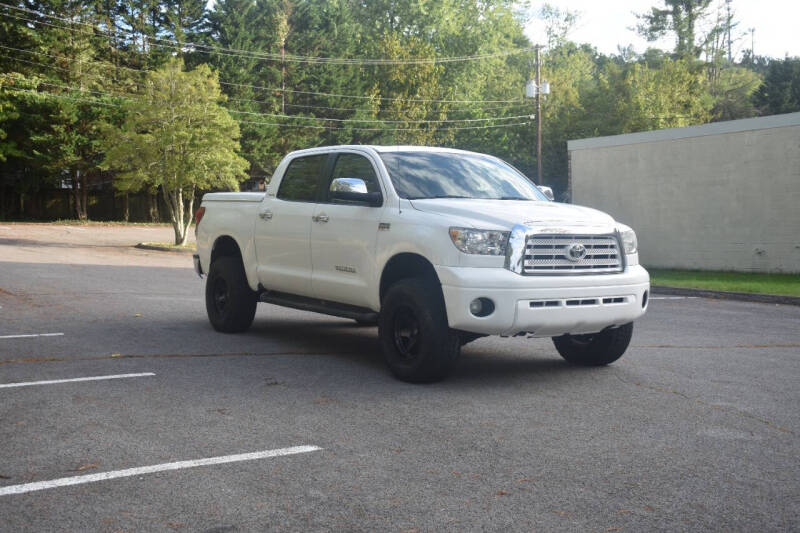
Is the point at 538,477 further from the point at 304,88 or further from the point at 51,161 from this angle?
the point at 304,88

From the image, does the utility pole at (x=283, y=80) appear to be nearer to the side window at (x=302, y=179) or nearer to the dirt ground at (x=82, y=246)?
the dirt ground at (x=82, y=246)

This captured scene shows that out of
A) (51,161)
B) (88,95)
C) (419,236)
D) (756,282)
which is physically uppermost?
(88,95)

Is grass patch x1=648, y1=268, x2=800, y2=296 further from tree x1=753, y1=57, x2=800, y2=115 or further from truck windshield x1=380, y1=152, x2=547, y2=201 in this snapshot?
tree x1=753, y1=57, x2=800, y2=115

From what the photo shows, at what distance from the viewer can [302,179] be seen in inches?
369

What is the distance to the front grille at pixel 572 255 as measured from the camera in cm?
715

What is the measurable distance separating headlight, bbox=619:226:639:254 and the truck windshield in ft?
3.57

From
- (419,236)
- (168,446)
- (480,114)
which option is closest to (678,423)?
(419,236)

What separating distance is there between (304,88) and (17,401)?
58743mm

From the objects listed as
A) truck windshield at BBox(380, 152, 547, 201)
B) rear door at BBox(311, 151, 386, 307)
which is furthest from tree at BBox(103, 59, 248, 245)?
truck windshield at BBox(380, 152, 547, 201)

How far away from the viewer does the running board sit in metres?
8.23

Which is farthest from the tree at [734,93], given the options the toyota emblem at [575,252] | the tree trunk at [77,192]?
the toyota emblem at [575,252]

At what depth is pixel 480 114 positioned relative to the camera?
6800cm

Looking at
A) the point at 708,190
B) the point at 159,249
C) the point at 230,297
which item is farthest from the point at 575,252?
the point at 159,249

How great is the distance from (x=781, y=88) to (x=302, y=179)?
49.7m
